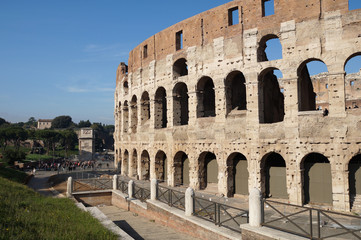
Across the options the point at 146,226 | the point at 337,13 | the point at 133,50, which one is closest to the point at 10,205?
the point at 146,226

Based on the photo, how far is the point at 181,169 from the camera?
66.2ft

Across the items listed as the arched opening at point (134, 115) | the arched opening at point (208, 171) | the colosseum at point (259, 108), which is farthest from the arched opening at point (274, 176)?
the arched opening at point (134, 115)

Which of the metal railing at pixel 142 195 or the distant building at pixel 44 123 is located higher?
the distant building at pixel 44 123

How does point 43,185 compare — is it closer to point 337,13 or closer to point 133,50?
point 133,50

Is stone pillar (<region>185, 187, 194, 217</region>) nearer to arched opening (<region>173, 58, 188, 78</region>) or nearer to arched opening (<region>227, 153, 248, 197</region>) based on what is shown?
arched opening (<region>227, 153, 248, 197</region>)

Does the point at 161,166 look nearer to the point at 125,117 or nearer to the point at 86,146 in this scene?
the point at 125,117

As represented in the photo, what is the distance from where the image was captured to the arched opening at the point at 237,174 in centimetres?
1645

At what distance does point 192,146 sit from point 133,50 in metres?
11.6

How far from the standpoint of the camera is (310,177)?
14203 mm

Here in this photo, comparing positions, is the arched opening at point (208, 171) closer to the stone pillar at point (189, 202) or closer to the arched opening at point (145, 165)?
the arched opening at point (145, 165)

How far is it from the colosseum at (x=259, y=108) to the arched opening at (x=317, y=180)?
0.14ft

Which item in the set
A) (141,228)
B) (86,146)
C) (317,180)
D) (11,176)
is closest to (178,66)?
(317,180)

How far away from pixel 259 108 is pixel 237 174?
13.3ft

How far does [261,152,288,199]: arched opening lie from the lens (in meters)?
15.2
